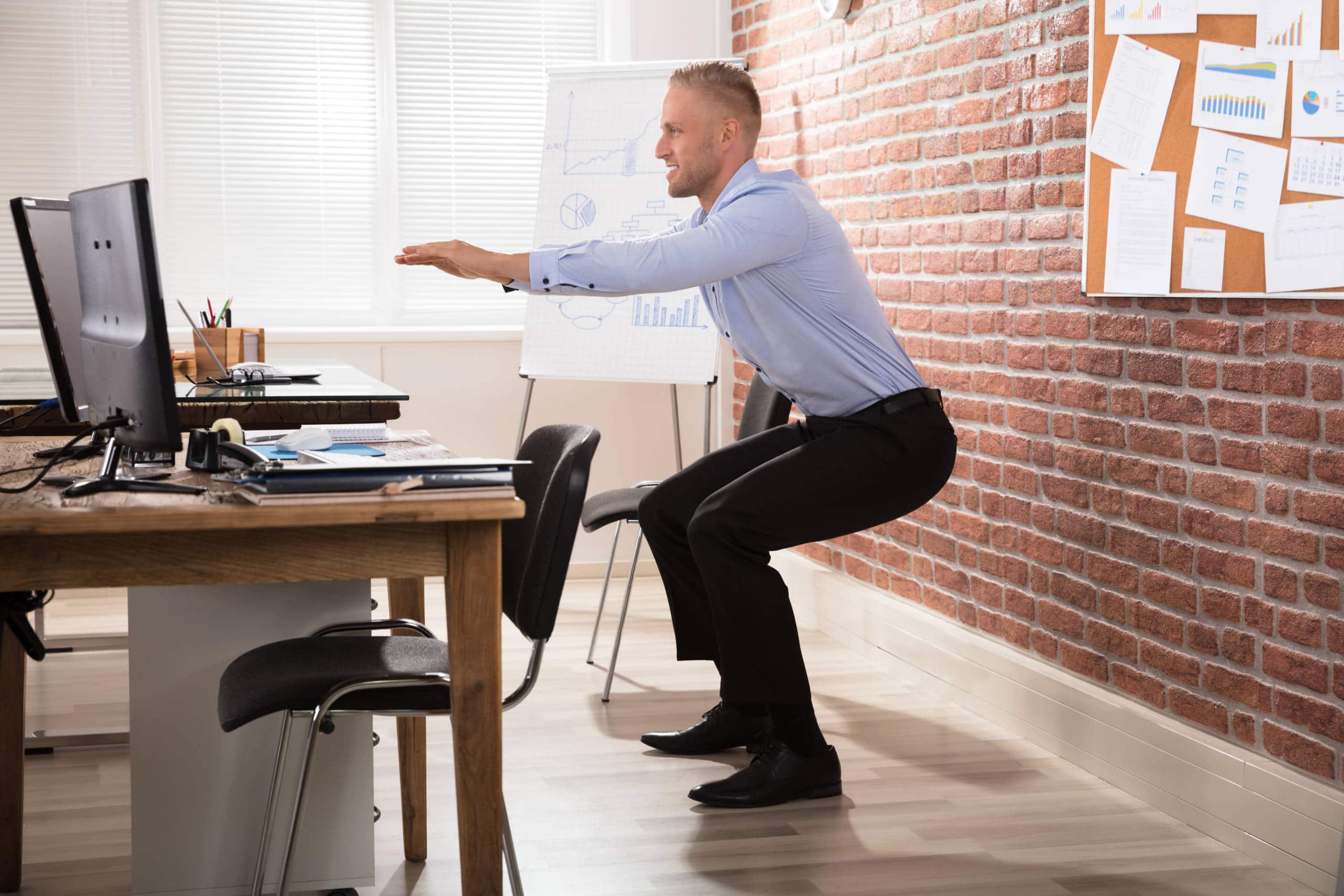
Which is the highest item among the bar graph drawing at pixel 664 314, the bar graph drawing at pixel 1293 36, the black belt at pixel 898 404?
the bar graph drawing at pixel 1293 36

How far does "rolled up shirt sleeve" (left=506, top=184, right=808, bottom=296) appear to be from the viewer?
243cm

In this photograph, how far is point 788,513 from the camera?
102 inches

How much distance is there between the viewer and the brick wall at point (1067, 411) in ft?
7.35

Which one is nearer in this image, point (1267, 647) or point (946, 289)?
point (1267, 647)

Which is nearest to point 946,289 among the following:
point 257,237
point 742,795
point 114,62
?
point 742,795

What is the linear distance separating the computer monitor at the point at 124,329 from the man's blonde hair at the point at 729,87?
52.9 inches

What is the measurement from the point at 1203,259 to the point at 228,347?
246 cm

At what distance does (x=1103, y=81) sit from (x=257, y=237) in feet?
10.6

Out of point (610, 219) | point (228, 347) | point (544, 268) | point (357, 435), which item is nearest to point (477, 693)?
point (357, 435)

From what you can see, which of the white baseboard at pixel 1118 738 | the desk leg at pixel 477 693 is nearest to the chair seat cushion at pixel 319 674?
the desk leg at pixel 477 693

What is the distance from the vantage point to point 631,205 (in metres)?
4.28

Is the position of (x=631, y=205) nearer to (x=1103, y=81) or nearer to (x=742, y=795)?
(x=1103, y=81)

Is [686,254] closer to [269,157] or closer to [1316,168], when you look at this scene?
[1316,168]

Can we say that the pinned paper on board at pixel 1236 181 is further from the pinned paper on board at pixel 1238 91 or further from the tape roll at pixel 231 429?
the tape roll at pixel 231 429
